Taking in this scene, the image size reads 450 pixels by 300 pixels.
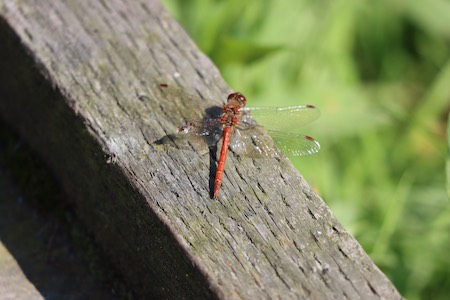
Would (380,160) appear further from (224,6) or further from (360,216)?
(224,6)

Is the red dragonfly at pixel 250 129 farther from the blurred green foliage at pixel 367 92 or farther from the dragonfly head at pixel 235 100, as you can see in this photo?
the blurred green foliage at pixel 367 92

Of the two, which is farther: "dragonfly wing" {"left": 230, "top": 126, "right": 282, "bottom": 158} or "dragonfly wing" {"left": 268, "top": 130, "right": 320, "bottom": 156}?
"dragonfly wing" {"left": 268, "top": 130, "right": 320, "bottom": 156}

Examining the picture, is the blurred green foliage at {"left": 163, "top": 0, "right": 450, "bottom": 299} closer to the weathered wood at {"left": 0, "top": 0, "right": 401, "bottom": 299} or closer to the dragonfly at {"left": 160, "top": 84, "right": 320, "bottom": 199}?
the dragonfly at {"left": 160, "top": 84, "right": 320, "bottom": 199}

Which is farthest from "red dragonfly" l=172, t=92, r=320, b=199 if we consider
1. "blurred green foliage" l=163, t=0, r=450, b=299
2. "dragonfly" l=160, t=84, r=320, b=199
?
"blurred green foliage" l=163, t=0, r=450, b=299

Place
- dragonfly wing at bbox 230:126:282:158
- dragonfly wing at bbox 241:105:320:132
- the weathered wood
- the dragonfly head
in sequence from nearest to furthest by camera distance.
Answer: the weathered wood, dragonfly wing at bbox 230:126:282:158, the dragonfly head, dragonfly wing at bbox 241:105:320:132

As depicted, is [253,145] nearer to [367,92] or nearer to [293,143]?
[293,143]

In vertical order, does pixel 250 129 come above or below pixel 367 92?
above

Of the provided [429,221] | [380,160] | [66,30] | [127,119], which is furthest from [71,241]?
[380,160]

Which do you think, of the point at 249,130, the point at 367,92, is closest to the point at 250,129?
the point at 249,130
